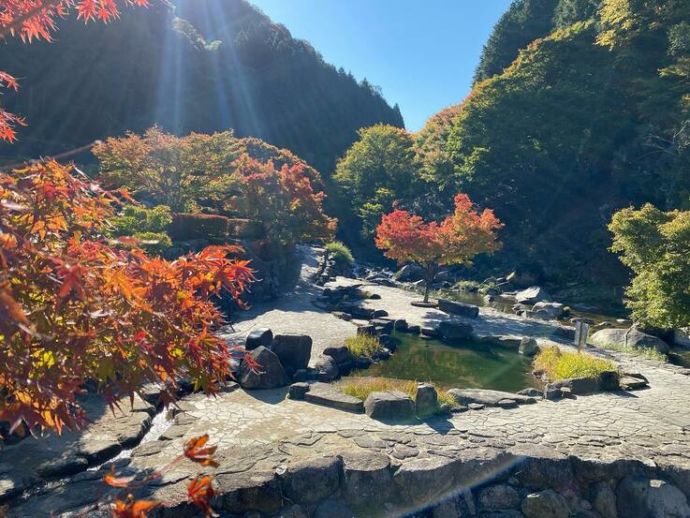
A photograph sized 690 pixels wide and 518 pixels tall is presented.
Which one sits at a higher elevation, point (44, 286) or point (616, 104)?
point (616, 104)

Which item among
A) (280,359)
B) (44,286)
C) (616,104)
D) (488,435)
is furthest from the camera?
(616,104)

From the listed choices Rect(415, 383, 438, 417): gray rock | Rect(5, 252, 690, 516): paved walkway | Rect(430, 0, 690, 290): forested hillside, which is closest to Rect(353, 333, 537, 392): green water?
Rect(5, 252, 690, 516): paved walkway

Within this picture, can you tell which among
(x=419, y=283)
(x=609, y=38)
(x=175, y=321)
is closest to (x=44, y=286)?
(x=175, y=321)

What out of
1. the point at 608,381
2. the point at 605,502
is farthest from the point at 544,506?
the point at 608,381

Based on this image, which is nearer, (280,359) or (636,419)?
(636,419)

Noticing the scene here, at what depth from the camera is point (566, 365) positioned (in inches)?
415

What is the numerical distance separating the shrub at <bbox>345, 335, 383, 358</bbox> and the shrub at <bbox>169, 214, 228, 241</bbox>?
960cm

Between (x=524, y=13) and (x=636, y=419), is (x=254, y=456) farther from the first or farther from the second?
(x=524, y=13)

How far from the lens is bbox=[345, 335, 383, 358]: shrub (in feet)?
39.8

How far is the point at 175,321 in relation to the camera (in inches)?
111

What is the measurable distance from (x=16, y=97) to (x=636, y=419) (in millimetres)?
41434

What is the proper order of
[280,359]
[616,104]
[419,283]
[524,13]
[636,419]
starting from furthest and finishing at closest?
[524,13]
[616,104]
[419,283]
[280,359]
[636,419]

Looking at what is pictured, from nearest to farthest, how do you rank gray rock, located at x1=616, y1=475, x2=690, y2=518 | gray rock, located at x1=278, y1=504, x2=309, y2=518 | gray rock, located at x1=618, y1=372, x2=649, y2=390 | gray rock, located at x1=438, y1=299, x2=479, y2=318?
gray rock, located at x1=278, y1=504, x2=309, y2=518 → gray rock, located at x1=616, y1=475, x2=690, y2=518 → gray rock, located at x1=618, y1=372, x2=649, y2=390 → gray rock, located at x1=438, y1=299, x2=479, y2=318

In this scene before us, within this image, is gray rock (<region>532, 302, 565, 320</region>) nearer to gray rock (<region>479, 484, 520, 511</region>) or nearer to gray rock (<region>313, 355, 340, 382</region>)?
gray rock (<region>313, 355, 340, 382</region>)
